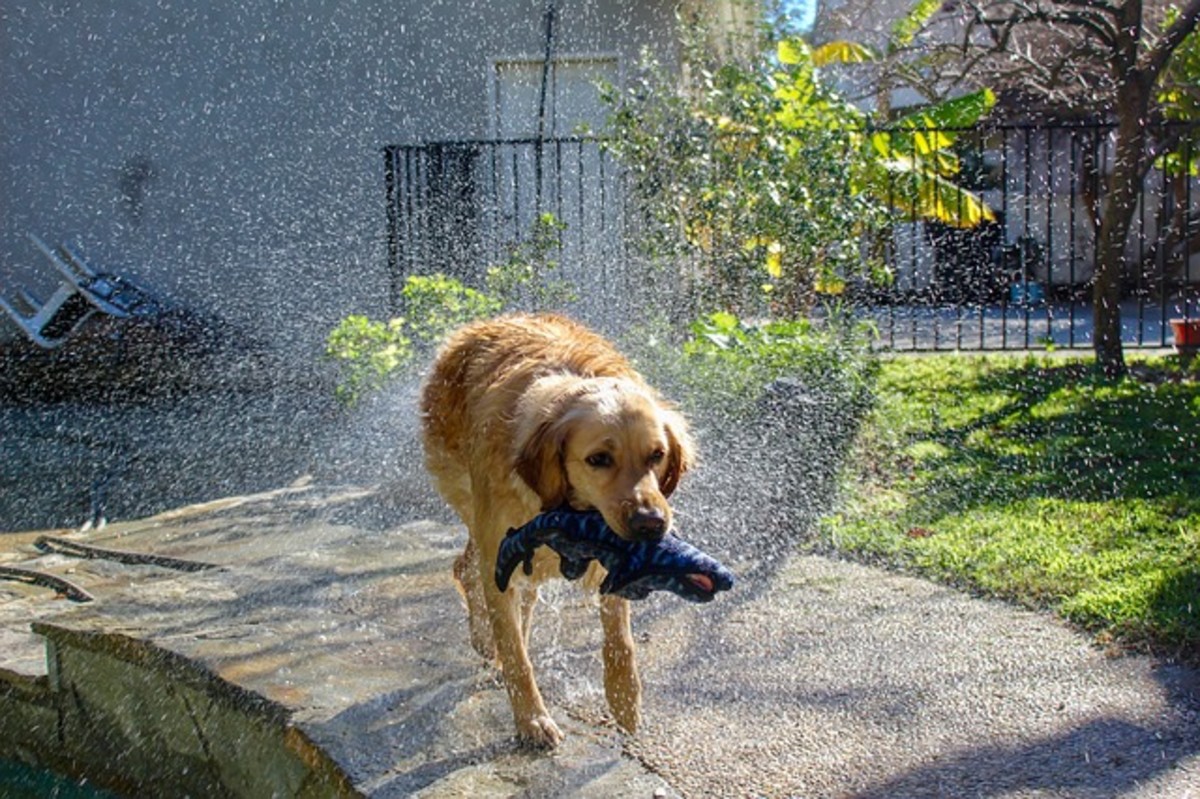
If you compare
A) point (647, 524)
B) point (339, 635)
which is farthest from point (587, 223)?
point (647, 524)

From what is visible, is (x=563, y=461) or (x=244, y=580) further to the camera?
(x=244, y=580)

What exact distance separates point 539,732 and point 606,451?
744mm

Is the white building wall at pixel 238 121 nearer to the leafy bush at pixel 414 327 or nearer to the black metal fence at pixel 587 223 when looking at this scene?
the black metal fence at pixel 587 223

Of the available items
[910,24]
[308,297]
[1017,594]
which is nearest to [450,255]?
[308,297]

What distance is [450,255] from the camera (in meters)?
11.2

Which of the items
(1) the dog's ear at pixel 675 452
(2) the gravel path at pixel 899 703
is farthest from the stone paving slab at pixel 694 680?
(1) the dog's ear at pixel 675 452

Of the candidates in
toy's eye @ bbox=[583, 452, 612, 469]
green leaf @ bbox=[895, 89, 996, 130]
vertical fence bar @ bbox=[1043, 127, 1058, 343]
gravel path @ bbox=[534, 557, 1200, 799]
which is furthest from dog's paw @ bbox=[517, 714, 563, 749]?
green leaf @ bbox=[895, 89, 996, 130]

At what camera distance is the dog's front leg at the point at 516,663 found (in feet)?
11.5

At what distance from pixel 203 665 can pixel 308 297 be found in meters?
8.54

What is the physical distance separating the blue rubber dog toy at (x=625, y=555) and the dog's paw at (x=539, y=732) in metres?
0.37

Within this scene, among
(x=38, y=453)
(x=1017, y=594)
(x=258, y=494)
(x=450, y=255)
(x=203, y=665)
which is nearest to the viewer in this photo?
(x=203, y=665)

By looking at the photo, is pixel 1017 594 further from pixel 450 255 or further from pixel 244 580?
pixel 450 255

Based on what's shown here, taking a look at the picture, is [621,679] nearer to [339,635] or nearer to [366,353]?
[339,635]

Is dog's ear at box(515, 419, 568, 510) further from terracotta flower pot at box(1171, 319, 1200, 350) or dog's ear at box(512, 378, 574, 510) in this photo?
terracotta flower pot at box(1171, 319, 1200, 350)
